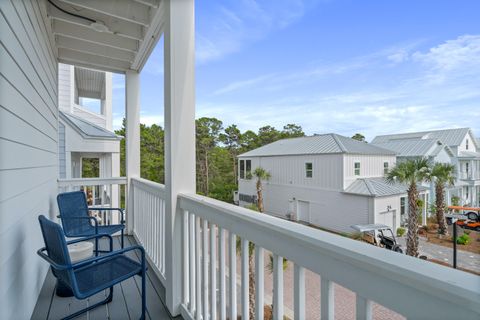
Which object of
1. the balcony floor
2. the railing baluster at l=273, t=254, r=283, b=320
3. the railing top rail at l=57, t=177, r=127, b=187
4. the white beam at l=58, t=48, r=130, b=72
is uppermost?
the white beam at l=58, t=48, r=130, b=72

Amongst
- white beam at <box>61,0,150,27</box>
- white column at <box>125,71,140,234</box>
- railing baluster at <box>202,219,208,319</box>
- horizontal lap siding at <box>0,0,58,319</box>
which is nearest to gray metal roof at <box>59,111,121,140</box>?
white column at <box>125,71,140,234</box>

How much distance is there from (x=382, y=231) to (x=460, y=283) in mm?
852

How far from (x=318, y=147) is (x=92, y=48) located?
3051 mm

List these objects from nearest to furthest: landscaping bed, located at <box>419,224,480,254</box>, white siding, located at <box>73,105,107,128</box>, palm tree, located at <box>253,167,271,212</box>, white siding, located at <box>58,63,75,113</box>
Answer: landscaping bed, located at <box>419,224,480,254</box> < palm tree, located at <box>253,167,271,212</box> < white siding, located at <box>58,63,75,113</box> < white siding, located at <box>73,105,107,128</box>

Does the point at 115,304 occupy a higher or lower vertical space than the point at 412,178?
lower

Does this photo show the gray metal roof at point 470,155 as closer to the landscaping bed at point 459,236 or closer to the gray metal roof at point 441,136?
the gray metal roof at point 441,136

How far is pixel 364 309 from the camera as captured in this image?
0.66 meters

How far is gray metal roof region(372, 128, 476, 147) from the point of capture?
93cm

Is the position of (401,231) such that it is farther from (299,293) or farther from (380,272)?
(380,272)

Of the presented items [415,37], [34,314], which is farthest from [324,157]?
[34,314]

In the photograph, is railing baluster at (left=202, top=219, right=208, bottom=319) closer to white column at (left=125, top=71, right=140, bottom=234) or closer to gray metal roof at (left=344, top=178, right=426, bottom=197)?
gray metal roof at (left=344, top=178, right=426, bottom=197)

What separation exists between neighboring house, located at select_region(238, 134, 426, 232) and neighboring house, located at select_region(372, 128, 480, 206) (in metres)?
0.21

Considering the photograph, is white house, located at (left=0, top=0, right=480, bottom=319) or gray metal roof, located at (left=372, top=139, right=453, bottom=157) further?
gray metal roof, located at (left=372, top=139, right=453, bottom=157)

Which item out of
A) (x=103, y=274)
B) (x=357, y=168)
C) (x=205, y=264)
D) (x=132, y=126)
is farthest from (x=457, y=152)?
(x=132, y=126)
